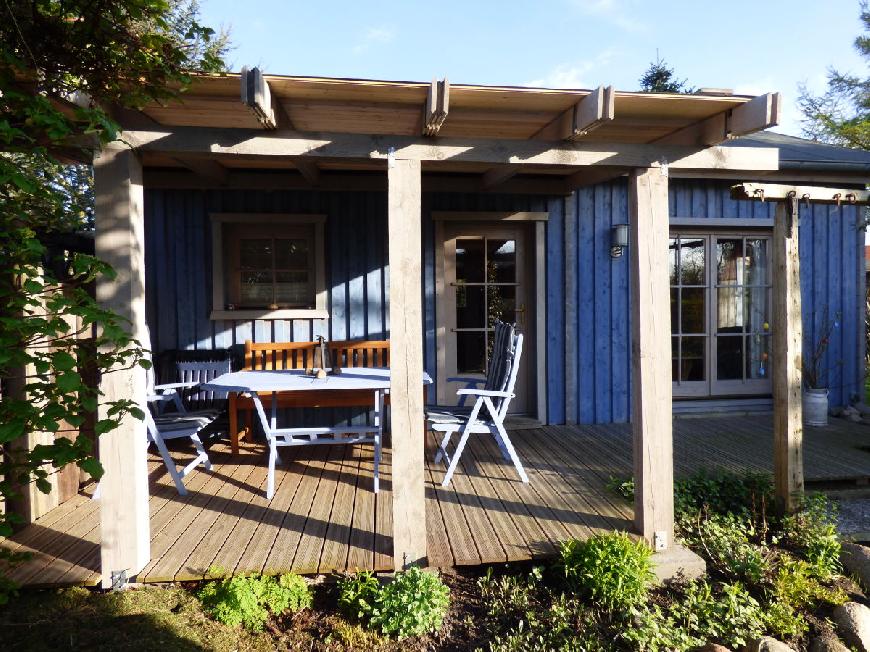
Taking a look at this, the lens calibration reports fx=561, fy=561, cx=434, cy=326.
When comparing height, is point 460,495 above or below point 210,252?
below

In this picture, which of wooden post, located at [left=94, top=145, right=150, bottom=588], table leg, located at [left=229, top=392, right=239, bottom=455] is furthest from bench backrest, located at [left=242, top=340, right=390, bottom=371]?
wooden post, located at [left=94, top=145, right=150, bottom=588]

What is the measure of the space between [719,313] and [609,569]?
407cm

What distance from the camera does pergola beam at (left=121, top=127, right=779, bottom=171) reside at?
2.50m

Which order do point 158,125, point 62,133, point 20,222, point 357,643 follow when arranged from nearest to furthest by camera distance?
point 62,133
point 20,222
point 357,643
point 158,125

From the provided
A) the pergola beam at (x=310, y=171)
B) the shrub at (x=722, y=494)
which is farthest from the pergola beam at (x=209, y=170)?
the shrub at (x=722, y=494)

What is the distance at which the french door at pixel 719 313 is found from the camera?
18.4 ft

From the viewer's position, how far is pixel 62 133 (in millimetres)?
1753

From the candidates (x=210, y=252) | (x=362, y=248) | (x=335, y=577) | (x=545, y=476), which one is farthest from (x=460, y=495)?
(x=210, y=252)

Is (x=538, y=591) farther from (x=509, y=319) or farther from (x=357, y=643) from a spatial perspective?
(x=509, y=319)

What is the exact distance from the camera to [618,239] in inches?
202

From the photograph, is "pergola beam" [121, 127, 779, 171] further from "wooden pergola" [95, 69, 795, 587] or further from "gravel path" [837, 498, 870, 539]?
"gravel path" [837, 498, 870, 539]

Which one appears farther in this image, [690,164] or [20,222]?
[690,164]

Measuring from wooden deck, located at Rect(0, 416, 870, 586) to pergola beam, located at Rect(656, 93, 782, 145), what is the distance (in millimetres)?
1992

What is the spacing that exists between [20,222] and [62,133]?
46 cm
